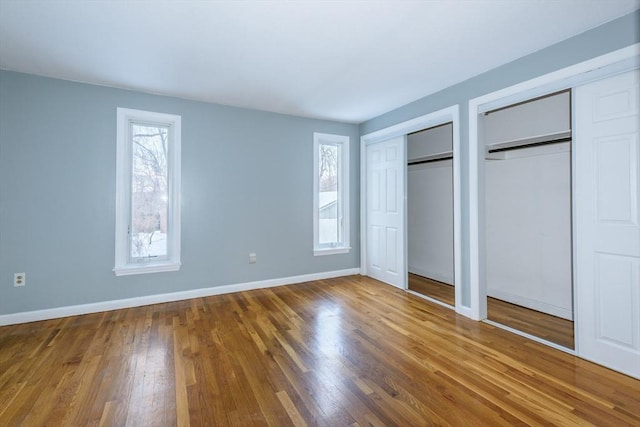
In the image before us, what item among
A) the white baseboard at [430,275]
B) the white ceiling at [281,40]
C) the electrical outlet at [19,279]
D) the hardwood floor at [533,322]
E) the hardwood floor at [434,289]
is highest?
the white ceiling at [281,40]

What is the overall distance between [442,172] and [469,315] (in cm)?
230

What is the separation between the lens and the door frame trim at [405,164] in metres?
3.27

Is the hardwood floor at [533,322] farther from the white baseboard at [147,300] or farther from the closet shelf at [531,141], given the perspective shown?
the white baseboard at [147,300]

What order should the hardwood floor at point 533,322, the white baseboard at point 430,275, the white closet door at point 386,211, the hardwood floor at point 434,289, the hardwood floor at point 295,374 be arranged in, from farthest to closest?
the white baseboard at point 430,275
the white closet door at point 386,211
the hardwood floor at point 434,289
the hardwood floor at point 533,322
the hardwood floor at point 295,374

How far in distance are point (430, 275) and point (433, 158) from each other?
1.92 metres

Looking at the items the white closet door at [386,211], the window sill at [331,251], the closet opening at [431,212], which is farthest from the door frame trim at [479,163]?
the window sill at [331,251]

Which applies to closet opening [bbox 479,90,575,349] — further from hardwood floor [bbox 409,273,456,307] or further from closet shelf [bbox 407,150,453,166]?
closet shelf [bbox 407,150,453,166]

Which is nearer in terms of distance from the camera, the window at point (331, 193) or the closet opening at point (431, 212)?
the closet opening at point (431, 212)

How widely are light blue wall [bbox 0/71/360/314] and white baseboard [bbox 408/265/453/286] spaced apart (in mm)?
1868

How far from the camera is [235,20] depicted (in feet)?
7.13

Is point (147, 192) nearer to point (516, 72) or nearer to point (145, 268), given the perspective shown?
point (145, 268)

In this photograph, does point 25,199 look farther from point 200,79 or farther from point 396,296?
point 396,296

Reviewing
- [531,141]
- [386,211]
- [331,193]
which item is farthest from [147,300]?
[531,141]

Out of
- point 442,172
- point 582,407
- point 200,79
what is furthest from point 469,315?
point 200,79
